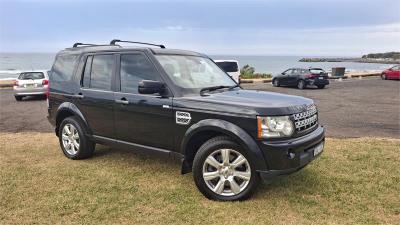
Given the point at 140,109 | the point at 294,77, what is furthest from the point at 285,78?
the point at 140,109

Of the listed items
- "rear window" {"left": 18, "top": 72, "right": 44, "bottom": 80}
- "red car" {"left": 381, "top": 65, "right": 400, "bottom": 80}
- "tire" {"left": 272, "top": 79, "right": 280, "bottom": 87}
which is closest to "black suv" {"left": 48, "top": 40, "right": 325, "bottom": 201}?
"rear window" {"left": 18, "top": 72, "right": 44, "bottom": 80}

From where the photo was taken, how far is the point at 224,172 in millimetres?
4488

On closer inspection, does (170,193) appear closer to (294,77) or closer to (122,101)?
(122,101)

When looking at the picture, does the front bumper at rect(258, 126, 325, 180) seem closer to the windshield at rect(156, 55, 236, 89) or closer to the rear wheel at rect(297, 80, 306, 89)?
the windshield at rect(156, 55, 236, 89)

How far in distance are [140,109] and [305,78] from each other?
20.1 metres

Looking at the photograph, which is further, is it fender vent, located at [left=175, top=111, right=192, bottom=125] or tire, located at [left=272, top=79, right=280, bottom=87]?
tire, located at [left=272, top=79, right=280, bottom=87]

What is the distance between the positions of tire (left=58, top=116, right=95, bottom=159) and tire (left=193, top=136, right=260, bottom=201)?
2.52 metres

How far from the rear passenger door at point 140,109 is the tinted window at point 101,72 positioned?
0.24m

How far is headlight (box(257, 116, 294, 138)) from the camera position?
164 inches

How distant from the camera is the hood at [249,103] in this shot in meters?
4.22

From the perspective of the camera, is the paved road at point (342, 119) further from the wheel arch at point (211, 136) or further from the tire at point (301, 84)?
the tire at point (301, 84)

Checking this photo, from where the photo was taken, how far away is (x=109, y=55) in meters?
5.80

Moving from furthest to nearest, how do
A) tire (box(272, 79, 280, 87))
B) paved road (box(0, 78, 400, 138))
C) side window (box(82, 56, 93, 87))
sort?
tire (box(272, 79, 280, 87))
paved road (box(0, 78, 400, 138))
side window (box(82, 56, 93, 87))

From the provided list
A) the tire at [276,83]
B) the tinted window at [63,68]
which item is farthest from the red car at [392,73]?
the tinted window at [63,68]
